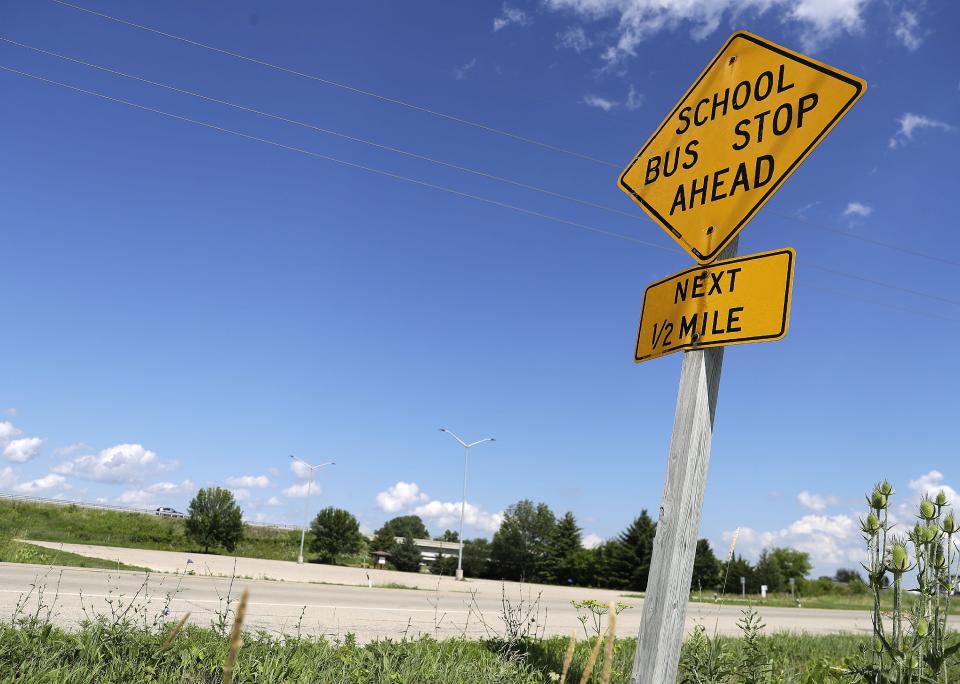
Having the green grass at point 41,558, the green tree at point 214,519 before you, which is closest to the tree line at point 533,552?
the green tree at point 214,519

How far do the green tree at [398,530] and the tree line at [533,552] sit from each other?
0.18 meters

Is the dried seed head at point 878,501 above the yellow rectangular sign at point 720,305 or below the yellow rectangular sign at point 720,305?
below

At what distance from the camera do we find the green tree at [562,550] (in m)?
60.5

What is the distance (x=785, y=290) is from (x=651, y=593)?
1.46 meters

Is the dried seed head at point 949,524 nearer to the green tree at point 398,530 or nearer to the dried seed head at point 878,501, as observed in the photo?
the dried seed head at point 878,501

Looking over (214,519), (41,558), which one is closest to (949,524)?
(41,558)

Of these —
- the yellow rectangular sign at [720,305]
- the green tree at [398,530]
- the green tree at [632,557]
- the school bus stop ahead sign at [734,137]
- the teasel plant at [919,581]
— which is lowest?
the green tree at [398,530]

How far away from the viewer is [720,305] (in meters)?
3.16

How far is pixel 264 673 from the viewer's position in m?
3.76

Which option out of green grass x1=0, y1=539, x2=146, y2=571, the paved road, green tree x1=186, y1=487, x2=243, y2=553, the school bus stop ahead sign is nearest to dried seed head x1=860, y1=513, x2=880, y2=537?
the school bus stop ahead sign

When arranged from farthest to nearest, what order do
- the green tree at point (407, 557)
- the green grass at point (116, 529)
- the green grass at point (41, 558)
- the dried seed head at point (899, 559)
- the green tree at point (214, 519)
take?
the green tree at point (407, 557) < the green tree at point (214, 519) < the green grass at point (116, 529) < the green grass at point (41, 558) < the dried seed head at point (899, 559)

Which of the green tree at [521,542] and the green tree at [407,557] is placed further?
the green tree at [521,542]

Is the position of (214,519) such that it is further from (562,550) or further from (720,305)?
(720,305)

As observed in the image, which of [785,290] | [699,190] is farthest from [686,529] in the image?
[699,190]
